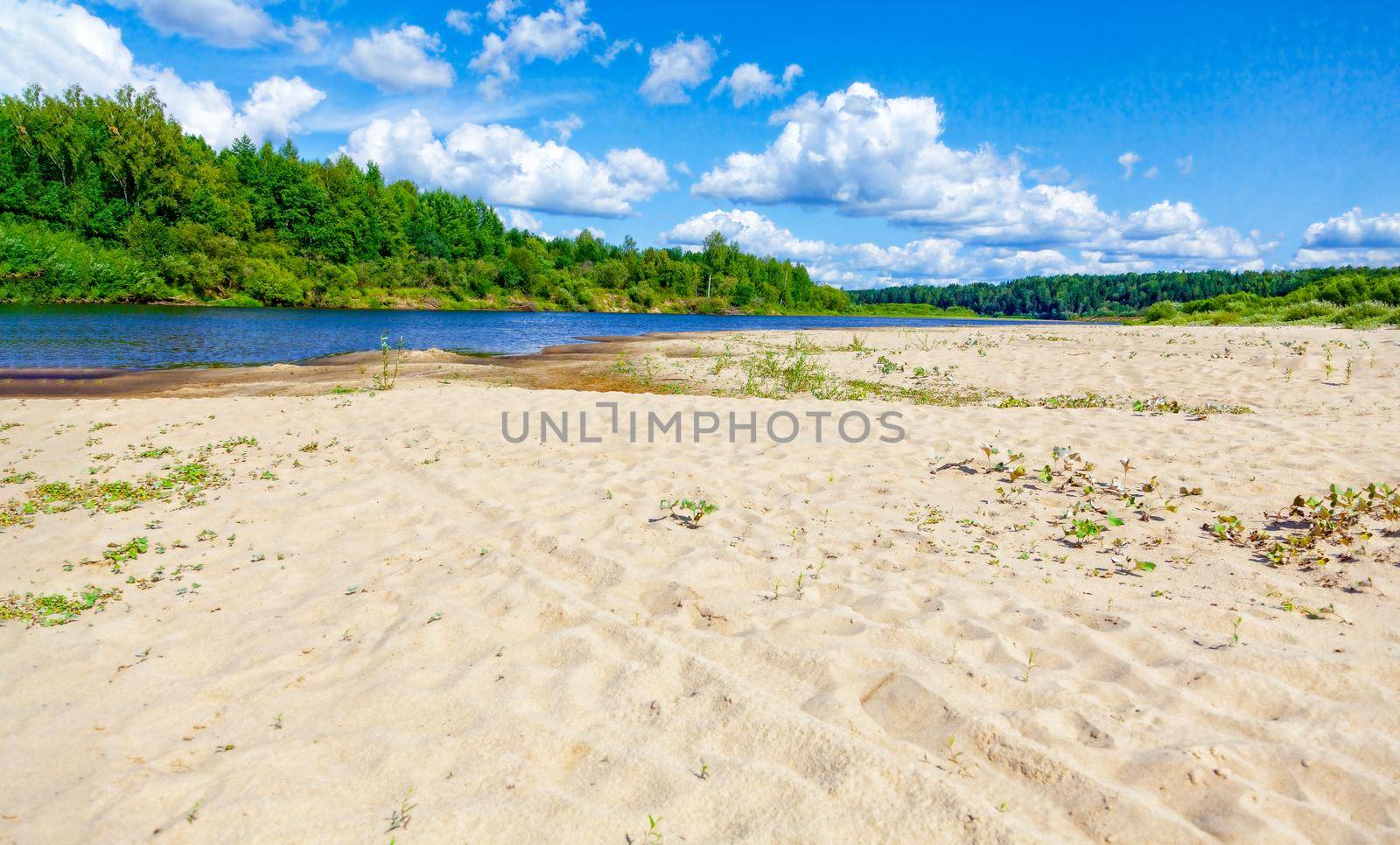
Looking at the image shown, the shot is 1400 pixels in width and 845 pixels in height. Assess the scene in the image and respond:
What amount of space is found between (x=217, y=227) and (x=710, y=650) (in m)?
74.2

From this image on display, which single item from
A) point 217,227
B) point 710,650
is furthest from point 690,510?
point 217,227

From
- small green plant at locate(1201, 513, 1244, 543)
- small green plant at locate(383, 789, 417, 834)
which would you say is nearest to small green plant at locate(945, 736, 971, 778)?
small green plant at locate(383, 789, 417, 834)

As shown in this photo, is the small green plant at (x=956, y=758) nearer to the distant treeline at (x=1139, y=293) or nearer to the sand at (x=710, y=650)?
the sand at (x=710, y=650)

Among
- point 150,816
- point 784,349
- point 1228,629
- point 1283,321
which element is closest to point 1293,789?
point 1228,629

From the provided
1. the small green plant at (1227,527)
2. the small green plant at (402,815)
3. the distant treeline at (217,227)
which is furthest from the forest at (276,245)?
the small green plant at (402,815)

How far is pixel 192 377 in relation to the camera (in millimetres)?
15648

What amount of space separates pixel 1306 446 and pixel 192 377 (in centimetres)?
2064

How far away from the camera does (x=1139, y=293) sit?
12481cm

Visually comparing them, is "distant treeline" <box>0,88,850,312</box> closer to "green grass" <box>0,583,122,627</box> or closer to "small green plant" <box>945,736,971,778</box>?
"green grass" <box>0,583,122,627</box>

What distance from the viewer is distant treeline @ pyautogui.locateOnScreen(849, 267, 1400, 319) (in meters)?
29.6

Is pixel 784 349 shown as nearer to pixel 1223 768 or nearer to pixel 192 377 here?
pixel 192 377

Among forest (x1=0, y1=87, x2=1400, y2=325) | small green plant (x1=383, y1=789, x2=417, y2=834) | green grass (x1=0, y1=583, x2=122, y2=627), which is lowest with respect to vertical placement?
green grass (x1=0, y1=583, x2=122, y2=627)

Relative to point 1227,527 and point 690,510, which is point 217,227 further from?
point 1227,527

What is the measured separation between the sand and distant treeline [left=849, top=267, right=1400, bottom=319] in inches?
1233
